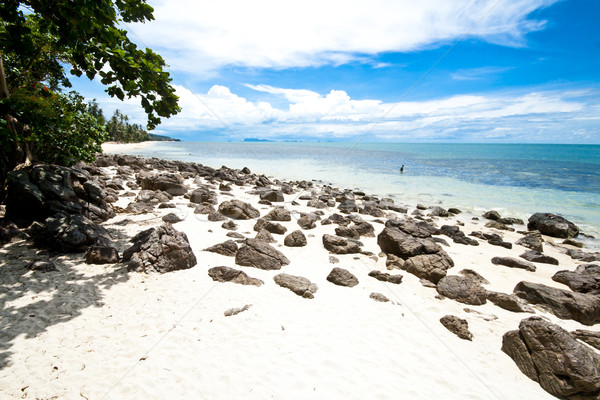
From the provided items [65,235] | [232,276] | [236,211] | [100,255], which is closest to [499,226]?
[236,211]

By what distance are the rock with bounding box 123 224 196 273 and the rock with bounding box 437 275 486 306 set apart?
7125 millimetres

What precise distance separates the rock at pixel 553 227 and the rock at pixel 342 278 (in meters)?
14.5

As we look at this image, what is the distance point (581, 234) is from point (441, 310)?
1571 cm

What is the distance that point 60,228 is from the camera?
7.55m

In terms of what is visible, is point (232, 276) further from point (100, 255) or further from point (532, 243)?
point (532, 243)

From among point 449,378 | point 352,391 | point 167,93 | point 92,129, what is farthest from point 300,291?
point 92,129

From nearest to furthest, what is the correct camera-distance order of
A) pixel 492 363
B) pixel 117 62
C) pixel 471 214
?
pixel 492 363 < pixel 117 62 < pixel 471 214

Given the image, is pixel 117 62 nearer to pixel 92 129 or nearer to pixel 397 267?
pixel 92 129

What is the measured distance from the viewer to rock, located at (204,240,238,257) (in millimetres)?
8935

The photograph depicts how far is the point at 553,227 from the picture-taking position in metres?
15.3

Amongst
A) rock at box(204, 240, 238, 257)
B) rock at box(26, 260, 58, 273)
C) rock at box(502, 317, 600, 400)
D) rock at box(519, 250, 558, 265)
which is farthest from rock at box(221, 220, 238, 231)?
rock at box(519, 250, 558, 265)

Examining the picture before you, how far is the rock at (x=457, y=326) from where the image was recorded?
5.93m

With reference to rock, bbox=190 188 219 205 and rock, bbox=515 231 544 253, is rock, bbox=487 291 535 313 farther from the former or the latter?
rock, bbox=190 188 219 205

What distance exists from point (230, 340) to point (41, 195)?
7.83 metres
